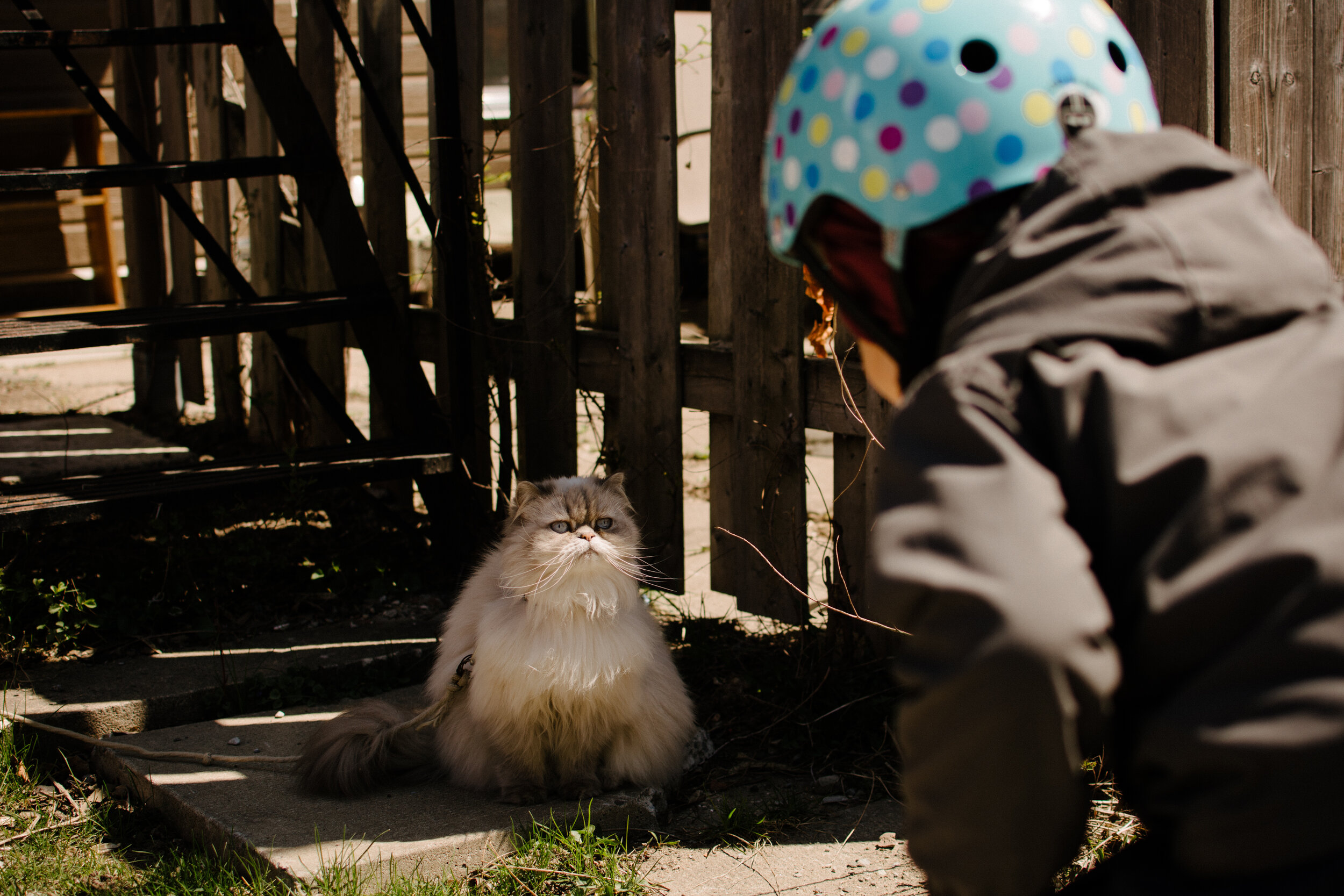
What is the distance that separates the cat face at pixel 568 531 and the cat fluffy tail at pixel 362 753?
0.57 m

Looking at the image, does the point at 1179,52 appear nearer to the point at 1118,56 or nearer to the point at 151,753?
the point at 1118,56

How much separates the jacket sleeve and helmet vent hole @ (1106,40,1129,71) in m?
0.66

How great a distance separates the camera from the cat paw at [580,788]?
2.90 meters

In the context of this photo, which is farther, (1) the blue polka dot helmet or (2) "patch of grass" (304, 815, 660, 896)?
(2) "patch of grass" (304, 815, 660, 896)

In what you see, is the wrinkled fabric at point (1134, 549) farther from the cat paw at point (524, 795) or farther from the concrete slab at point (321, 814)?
the cat paw at point (524, 795)

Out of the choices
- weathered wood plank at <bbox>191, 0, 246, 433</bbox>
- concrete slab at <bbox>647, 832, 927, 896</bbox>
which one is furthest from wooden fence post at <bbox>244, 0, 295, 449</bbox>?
concrete slab at <bbox>647, 832, 927, 896</bbox>

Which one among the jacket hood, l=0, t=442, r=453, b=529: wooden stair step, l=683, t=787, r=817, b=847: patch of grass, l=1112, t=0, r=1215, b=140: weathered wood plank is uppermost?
l=1112, t=0, r=1215, b=140: weathered wood plank

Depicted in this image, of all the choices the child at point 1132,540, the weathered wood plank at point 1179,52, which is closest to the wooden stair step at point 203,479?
the weathered wood plank at point 1179,52

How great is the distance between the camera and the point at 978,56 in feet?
4.56

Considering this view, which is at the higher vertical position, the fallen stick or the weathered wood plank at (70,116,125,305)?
the weathered wood plank at (70,116,125,305)

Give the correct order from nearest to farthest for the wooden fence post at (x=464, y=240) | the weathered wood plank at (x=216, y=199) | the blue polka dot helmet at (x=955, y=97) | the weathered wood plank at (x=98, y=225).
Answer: the blue polka dot helmet at (x=955, y=97), the wooden fence post at (x=464, y=240), the weathered wood plank at (x=216, y=199), the weathered wood plank at (x=98, y=225)

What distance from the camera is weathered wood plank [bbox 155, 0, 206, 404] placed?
634cm

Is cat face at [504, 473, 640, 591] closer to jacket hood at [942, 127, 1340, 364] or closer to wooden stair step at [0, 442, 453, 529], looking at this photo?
wooden stair step at [0, 442, 453, 529]

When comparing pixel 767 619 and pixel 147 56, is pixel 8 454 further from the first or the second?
pixel 767 619
